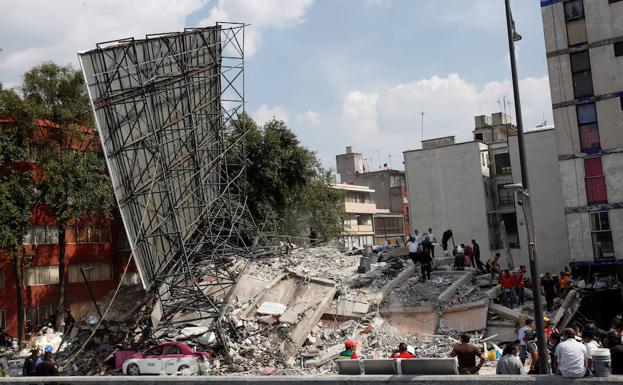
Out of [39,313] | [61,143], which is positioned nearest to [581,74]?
[61,143]

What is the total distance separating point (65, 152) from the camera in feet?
121

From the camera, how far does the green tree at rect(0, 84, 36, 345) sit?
32125mm

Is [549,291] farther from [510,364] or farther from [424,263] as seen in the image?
[510,364]

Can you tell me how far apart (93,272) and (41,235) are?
477cm

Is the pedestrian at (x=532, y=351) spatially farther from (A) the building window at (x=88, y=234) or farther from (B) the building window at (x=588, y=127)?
(A) the building window at (x=88, y=234)

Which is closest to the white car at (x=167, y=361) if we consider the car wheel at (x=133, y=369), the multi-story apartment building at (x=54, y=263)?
the car wheel at (x=133, y=369)

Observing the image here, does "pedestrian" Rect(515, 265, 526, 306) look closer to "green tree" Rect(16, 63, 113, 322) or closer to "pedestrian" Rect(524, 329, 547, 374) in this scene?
"pedestrian" Rect(524, 329, 547, 374)

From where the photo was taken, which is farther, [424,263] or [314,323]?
[424,263]

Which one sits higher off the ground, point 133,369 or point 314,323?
point 314,323

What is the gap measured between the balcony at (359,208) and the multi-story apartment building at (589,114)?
1671 inches

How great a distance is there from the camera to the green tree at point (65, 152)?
35094mm

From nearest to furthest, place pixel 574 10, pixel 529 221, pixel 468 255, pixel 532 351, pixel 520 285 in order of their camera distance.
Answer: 1. pixel 529 221
2. pixel 532 351
3. pixel 520 285
4. pixel 468 255
5. pixel 574 10

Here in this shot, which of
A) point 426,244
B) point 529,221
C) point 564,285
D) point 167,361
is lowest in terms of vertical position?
point 167,361

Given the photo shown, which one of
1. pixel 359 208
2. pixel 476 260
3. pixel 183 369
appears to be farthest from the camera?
pixel 359 208
